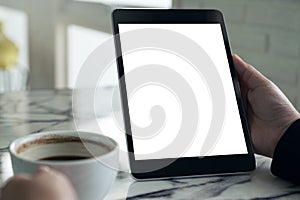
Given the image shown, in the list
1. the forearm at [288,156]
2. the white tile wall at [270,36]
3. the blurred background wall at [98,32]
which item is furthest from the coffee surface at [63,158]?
the white tile wall at [270,36]

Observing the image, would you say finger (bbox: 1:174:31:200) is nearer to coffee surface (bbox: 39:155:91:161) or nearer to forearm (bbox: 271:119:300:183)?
coffee surface (bbox: 39:155:91:161)

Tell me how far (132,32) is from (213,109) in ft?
0.52

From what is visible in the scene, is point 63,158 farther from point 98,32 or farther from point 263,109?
point 98,32

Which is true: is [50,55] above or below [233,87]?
below

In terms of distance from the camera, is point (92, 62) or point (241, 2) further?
point (241, 2)

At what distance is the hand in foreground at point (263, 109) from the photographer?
0.79 meters

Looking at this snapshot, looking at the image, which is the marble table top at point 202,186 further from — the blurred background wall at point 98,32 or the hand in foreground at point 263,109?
the blurred background wall at point 98,32

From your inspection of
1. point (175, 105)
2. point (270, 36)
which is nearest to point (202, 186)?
point (175, 105)

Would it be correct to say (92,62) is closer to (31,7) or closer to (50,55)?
(50,55)

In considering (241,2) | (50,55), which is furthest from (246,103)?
(50,55)

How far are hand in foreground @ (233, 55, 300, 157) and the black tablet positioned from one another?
4 cm

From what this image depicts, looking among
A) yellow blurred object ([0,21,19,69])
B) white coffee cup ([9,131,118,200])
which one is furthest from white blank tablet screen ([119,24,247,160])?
yellow blurred object ([0,21,19,69])

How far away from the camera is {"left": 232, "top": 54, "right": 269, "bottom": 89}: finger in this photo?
0.82 m

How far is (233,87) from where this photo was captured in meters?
0.79
